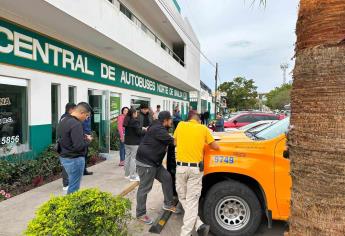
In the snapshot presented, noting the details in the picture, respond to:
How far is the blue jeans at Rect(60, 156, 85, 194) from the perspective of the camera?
4949mm

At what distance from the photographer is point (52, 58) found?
31.8 ft

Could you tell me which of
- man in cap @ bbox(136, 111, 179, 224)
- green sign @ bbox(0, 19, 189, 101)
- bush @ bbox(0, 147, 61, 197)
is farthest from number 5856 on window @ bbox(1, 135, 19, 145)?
man in cap @ bbox(136, 111, 179, 224)

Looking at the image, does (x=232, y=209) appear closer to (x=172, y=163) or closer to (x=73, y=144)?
(x=172, y=163)

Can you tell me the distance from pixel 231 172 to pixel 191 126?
2.82 feet

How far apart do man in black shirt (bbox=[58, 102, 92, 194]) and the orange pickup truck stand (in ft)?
6.13

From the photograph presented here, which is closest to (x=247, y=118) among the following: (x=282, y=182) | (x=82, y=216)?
(x=282, y=182)

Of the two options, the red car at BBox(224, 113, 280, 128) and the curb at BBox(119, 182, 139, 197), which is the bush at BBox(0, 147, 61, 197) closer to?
the curb at BBox(119, 182, 139, 197)

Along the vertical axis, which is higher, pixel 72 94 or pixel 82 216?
pixel 72 94

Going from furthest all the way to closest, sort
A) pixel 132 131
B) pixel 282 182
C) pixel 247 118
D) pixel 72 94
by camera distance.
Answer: pixel 247 118 → pixel 72 94 → pixel 132 131 → pixel 282 182

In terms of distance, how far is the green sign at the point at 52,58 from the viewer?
794 cm

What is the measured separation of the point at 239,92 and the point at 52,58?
68267 millimetres

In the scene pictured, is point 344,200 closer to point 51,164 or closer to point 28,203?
point 28,203

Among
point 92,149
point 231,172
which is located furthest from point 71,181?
point 92,149

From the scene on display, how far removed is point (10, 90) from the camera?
27.2 feet
